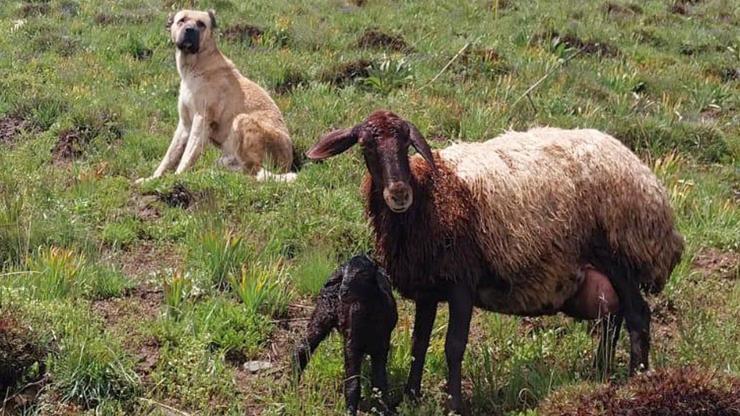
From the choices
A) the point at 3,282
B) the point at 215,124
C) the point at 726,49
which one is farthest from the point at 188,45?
the point at 726,49

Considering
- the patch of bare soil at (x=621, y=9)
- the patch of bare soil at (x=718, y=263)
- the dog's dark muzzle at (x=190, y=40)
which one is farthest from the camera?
the patch of bare soil at (x=621, y=9)

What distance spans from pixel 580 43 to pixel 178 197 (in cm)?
889

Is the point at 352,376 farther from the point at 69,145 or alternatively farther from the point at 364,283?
the point at 69,145

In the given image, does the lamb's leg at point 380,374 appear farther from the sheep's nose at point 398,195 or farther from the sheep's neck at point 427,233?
the sheep's nose at point 398,195

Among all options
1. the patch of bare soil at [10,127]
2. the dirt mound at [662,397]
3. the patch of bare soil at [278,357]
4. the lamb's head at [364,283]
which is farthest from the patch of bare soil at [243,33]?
the dirt mound at [662,397]

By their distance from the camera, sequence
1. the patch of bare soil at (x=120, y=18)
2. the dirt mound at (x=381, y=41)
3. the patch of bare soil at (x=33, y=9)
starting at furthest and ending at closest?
the patch of bare soil at (x=33, y=9), the patch of bare soil at (x=120, y=18), the dirt mound at (x=381, y=41)

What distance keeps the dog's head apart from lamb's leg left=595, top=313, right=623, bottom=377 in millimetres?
5961

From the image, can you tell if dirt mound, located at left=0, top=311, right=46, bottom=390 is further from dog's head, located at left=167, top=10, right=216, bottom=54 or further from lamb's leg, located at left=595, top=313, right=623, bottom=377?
dog's head, located at left=167, top=10, right=216, bottom=54

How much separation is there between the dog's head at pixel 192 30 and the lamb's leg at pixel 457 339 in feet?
19.2

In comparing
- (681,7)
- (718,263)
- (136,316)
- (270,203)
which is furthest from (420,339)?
(681,7)

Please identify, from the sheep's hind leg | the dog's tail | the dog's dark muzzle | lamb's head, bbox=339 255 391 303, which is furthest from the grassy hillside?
the dog's dark muzzle

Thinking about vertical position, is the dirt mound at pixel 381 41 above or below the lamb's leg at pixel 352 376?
below

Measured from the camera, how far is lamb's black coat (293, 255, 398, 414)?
16.1 feet

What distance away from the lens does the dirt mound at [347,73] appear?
11961 mm
